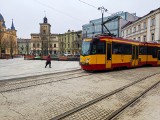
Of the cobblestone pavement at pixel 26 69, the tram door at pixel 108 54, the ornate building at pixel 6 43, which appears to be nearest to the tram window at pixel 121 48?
the tram door at pixel 108 54

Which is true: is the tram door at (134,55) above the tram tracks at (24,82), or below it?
above

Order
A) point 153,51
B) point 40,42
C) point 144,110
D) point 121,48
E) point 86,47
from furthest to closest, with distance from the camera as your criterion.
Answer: point 40,42 < point 153,51 < point 121,48 < point 86,47 < point 144,110

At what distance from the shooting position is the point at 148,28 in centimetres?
3881

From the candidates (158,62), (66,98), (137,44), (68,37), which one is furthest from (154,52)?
(68,37)

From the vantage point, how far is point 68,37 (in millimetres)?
99812

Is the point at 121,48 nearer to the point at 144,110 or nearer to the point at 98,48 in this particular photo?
the point at 98,48

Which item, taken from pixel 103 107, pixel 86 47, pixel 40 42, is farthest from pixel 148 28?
pixel 40 42

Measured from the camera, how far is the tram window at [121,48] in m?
17.3

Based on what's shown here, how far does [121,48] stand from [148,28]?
23454 millimetres

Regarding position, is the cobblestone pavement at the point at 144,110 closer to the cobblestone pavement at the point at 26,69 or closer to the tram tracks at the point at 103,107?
the tram tracks at the point at 103,107

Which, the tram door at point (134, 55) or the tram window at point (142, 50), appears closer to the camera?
the tram door at point (134, 55)

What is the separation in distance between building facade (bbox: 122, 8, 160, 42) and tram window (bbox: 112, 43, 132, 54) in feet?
59.2

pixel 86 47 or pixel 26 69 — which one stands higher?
pixel 86 47

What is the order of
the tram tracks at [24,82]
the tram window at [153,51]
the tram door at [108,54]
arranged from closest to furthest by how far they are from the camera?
the tram tracks at [24,82] < the tram door at [108,54] < the tram window at [153,51]
